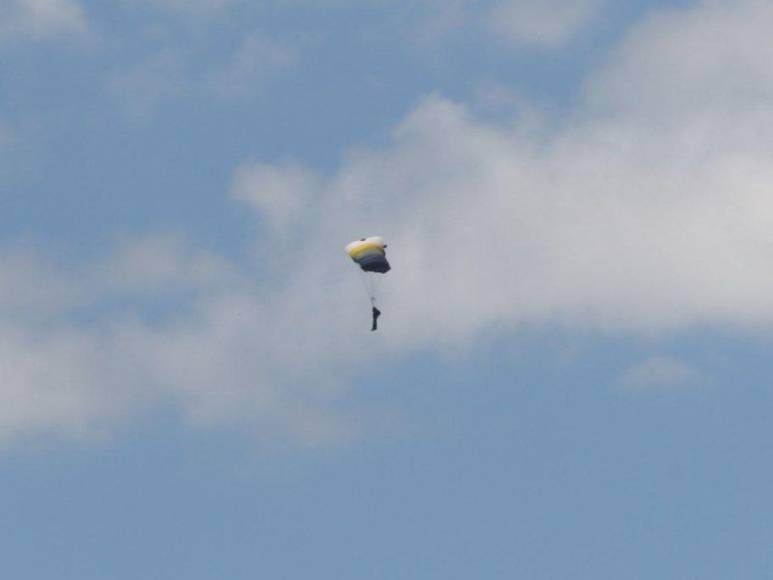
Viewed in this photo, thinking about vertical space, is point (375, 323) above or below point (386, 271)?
below

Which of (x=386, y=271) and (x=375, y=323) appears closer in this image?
(x=375, y=323)
